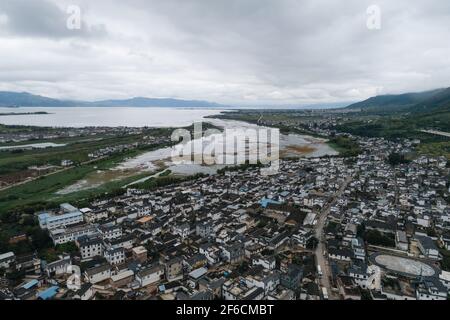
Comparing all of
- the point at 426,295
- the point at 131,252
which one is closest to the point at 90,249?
the point at 131,252

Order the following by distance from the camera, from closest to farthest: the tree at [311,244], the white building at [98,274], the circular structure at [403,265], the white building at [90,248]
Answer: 1. the white building at [98,274]
2. the circular structure at [403,265]
3. the white building at [90,248]
4. the tree at [311,244]

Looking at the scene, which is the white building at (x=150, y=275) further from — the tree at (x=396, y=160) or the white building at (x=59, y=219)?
the tree at (x=396, y=160)

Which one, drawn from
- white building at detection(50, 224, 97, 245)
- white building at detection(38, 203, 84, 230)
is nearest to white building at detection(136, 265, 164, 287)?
white building at detection(50, 224, 97, 245)

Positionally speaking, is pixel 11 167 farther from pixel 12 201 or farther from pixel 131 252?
pixel 131 252

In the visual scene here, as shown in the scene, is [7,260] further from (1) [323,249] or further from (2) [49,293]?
(1) [323,249]

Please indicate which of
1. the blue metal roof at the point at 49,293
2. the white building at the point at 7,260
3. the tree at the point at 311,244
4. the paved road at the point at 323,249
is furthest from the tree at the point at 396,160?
the white building at the point at 7,260
